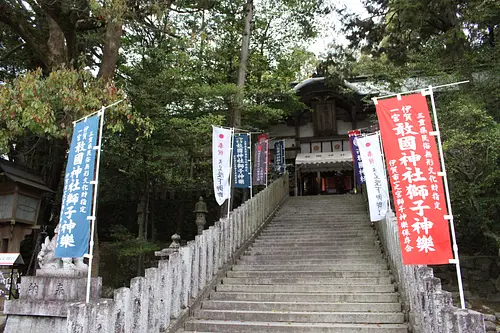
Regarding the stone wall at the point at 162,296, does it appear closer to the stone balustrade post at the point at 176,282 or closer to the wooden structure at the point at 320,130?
the stone balustrade post at the point at 176,282

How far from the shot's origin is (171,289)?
19.4ft

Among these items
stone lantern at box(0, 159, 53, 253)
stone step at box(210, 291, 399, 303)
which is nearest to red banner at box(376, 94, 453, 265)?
stone step at box(210, 291, 399, 303)

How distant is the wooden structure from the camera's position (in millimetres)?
18359

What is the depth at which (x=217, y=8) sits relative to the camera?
13977 millimetres

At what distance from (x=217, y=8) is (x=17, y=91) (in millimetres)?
9081

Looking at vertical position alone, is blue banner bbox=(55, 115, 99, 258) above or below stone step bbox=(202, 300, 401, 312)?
above

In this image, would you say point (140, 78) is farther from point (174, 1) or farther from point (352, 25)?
point (352, 25)

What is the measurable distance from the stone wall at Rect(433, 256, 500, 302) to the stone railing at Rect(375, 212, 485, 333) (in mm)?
5787

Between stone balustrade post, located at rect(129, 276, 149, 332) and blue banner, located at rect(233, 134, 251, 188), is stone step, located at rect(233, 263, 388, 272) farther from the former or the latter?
stone balustrade post, located at rect(129, 276, 149, 332)

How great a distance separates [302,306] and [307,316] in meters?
0.43

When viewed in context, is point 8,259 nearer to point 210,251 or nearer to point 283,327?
point 210,251

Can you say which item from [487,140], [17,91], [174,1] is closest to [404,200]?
[487,140]

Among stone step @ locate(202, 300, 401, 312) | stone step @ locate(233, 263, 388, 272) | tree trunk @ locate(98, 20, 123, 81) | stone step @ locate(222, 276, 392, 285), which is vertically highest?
tree trunk @ locate(98, 20, 123, 81)

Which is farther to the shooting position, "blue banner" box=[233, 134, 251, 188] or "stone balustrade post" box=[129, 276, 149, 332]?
"blue banner" box=[233, 134, 251, 188]
